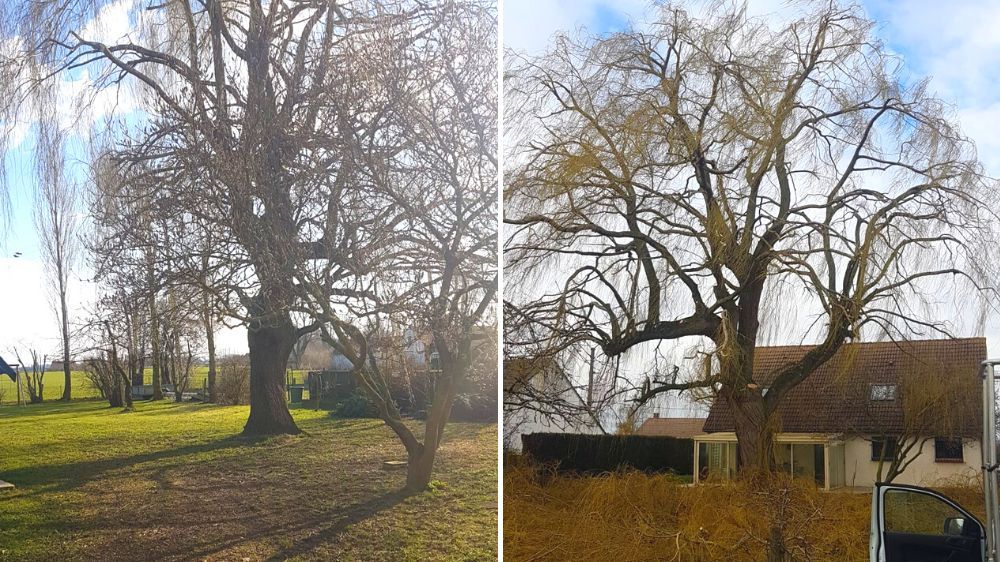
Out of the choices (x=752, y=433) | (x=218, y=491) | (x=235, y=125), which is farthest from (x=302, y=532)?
(x=752, y=433)

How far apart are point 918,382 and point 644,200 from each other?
5.47 ft

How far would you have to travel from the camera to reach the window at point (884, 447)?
464cm

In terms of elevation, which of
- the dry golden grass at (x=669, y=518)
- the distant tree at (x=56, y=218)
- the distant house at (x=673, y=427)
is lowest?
Result: the dry golden grass at (x=669, y=518)

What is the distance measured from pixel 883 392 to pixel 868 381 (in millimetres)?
88

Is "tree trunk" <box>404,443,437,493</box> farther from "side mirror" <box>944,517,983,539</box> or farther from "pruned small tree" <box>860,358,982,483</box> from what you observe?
"side mirror" <box>944,517,983,539</box>

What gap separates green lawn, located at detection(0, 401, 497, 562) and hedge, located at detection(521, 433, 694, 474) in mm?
965

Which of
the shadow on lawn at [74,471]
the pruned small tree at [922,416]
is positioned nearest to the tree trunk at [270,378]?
the shadow on lawn at [74,471]

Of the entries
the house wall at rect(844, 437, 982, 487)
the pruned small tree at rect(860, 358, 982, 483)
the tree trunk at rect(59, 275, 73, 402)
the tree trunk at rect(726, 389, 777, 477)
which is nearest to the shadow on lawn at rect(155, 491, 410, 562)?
the tree trunk at rect(59, 275, 73, 402)

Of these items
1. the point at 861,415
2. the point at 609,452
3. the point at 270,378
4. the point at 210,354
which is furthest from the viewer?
the point at 609,452

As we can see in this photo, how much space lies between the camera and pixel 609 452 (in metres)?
5.37

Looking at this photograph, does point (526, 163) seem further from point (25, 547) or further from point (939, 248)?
point (25, 547)

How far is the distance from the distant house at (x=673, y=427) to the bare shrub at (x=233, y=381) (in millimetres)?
2156

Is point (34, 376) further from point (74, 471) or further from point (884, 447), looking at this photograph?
point (884, 447)

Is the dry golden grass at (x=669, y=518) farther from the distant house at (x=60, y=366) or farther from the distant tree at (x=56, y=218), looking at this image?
the distant tree at (x=56, y=218)
